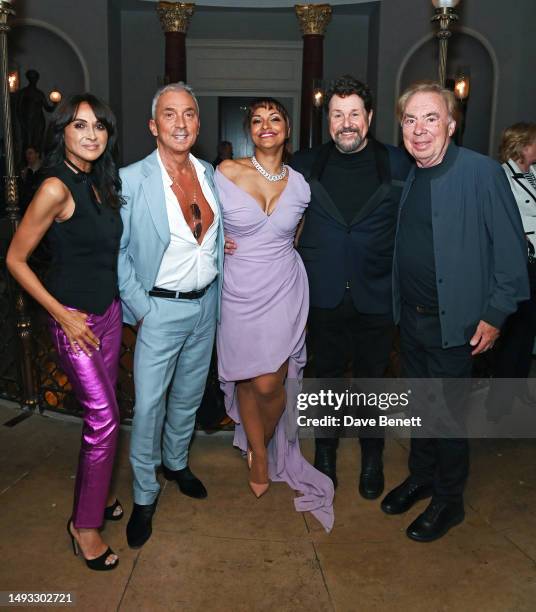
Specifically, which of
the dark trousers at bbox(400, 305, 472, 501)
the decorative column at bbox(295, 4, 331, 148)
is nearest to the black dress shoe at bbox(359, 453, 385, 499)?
the dark trousers at bbox(400, 305, 472, 501)

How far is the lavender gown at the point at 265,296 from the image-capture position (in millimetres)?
2713

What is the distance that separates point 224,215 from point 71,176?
0.73 m

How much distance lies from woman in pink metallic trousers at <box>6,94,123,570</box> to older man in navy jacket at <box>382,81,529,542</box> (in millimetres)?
1218

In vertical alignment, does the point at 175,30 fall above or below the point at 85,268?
above

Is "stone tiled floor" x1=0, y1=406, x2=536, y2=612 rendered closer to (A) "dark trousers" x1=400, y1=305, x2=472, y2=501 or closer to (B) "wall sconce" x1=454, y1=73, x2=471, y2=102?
(A) "dark trousers" x1=400, y1=305, x2=472, y2=501

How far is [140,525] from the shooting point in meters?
2.61

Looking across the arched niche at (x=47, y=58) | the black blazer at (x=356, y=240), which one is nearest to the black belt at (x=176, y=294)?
the black blazer at (x=356, y=240)

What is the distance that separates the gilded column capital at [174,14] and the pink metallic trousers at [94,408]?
897 cm

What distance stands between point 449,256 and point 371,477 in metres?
1.20

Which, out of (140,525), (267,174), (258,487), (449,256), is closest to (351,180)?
(267,174)

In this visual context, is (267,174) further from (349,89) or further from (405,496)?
(405,496)

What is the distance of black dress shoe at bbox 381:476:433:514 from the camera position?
2840mm

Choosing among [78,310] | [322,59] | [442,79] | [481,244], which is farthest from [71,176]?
[322,59]

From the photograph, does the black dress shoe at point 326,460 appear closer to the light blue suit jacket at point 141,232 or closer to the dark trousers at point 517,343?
the light blue suit jacket at point 141,232
